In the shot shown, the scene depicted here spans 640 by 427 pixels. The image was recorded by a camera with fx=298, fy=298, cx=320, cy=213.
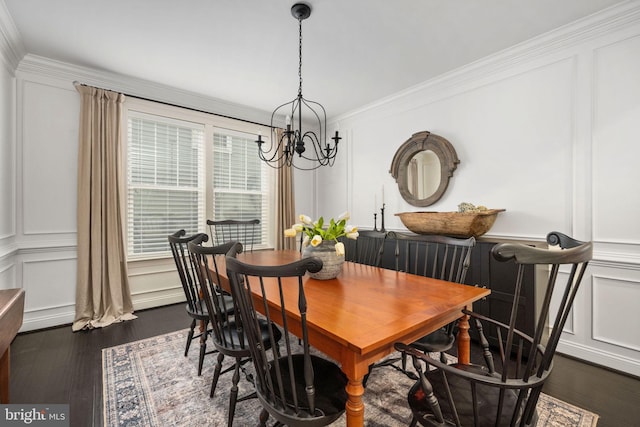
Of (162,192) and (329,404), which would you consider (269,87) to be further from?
(329,404)

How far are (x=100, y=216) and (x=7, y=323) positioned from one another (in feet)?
7.73

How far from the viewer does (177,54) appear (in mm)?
2812

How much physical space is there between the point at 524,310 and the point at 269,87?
3.38 m

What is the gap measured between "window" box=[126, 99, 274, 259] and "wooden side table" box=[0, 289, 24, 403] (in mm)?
2295

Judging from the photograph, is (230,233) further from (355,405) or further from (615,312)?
(615,312)

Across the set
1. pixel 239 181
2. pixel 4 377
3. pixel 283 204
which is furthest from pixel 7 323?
pixel 283 204

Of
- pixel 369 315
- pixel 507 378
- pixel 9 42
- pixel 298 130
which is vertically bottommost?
pixel 507 378

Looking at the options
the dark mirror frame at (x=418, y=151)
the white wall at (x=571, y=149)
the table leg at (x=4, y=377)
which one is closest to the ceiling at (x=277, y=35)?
the white wall at (x=571, y=149)

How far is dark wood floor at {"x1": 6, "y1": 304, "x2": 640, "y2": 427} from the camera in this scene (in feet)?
5.84

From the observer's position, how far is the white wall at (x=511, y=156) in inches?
88.6

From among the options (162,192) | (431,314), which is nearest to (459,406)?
(431,314)

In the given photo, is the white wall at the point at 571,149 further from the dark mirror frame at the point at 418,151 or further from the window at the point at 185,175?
the window at the point at 185,175

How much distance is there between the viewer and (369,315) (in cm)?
131

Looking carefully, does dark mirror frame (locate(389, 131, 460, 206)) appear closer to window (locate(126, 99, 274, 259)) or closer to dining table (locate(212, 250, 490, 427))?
dining table (locate(212, 250, 490, 427))
